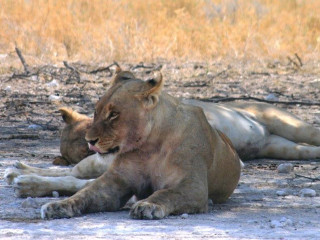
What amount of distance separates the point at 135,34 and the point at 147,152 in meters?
9.70

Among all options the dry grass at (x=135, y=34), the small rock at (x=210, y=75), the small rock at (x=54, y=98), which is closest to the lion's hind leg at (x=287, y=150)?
the small rock at (x=54, y=98)

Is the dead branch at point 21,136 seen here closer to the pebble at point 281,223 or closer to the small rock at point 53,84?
the small rock at point 53,84

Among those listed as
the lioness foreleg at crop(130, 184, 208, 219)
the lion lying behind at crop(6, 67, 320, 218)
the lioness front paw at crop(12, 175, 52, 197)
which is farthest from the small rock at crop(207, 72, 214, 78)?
the lioness foreleg at crop(130, 184, 208, 219)

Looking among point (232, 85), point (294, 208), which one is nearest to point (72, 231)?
point (294, 208)

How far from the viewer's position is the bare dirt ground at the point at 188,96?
4.18 metres

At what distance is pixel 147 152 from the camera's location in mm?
4914

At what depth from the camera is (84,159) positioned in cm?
604

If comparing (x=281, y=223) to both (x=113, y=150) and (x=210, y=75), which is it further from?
(x=210, y=75)

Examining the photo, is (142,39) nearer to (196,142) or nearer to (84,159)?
(84,159)

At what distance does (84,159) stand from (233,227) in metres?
1.96

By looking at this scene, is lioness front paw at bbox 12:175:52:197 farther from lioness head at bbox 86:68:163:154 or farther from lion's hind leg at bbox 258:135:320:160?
lion's hind leg at bbox 258:135:320:160

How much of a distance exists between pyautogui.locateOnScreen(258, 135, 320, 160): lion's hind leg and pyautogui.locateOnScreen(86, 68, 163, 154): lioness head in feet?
9.46

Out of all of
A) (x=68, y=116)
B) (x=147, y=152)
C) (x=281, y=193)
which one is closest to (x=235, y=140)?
(x=68, y=116)

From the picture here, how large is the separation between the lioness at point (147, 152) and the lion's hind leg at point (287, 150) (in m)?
2.48
